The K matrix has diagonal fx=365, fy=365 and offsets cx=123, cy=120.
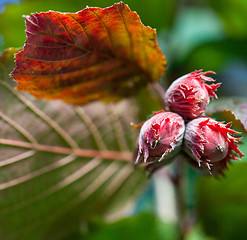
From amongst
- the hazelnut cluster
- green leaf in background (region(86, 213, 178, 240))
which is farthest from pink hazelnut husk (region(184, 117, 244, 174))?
green leaf in background (region(86, 213, 178, 240))

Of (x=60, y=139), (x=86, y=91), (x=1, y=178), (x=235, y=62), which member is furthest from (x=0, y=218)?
(x=235, y=62)

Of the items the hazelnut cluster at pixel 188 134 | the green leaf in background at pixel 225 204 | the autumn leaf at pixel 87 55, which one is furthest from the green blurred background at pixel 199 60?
the hazelnut cluster at pixel 188 134

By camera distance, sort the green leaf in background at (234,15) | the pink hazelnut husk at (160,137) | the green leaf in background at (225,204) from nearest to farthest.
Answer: the pink hazelnut husk at (160,137)
the green leaf in background at (225,204)
the green leaf in background at (234,15)

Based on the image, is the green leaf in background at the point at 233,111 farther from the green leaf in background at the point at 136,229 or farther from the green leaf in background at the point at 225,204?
the green leaf in background at the point at 136,229

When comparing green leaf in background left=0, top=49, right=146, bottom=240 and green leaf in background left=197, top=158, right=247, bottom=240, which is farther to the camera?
green leaf in background left=197, top=158, right=247, bottom=240

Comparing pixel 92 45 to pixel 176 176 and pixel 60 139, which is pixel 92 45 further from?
pixel 176 176

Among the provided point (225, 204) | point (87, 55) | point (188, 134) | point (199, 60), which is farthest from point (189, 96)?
point (199, 60)

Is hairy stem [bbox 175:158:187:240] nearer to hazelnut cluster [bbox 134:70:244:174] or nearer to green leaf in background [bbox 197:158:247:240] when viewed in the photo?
green leaf in background [bbox 197:158:247:240]
